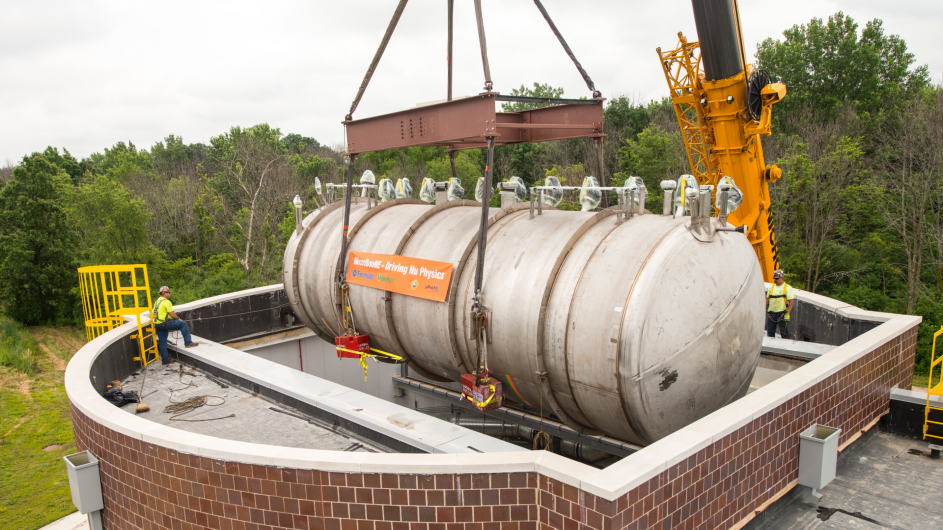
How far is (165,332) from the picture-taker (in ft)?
38.2

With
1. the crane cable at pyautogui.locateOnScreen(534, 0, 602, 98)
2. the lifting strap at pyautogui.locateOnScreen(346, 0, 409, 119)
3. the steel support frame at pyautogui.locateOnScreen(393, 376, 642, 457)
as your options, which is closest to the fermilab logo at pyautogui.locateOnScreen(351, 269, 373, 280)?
the lifting strap at pyautogui.locateOnScreen(346, 0, 409, 119)

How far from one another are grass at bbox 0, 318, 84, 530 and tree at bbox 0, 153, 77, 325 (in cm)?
191

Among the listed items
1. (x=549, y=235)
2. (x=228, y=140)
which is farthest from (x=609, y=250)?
(x=228, y=140)

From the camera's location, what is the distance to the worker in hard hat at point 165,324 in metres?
11.6

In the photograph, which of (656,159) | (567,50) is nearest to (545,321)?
(567,50)

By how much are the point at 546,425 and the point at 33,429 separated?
22220mm

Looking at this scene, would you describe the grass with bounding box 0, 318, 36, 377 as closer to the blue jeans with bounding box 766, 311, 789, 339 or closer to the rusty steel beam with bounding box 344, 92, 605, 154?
the rusty steel beam with bounding box 344, 92, 605, 154

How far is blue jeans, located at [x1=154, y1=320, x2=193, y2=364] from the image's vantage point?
1160 cm

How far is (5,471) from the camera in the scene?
18.1 m

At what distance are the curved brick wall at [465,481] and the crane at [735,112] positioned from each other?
7.51 meters

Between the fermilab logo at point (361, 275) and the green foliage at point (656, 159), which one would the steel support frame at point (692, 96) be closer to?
the fermilab logo at point (361, 275)

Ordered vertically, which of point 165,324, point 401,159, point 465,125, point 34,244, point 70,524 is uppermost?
point 401,159

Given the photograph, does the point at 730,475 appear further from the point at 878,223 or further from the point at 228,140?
the point at 228,140

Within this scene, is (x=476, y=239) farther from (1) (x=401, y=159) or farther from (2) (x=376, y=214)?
(1) (x=401, y=159)
